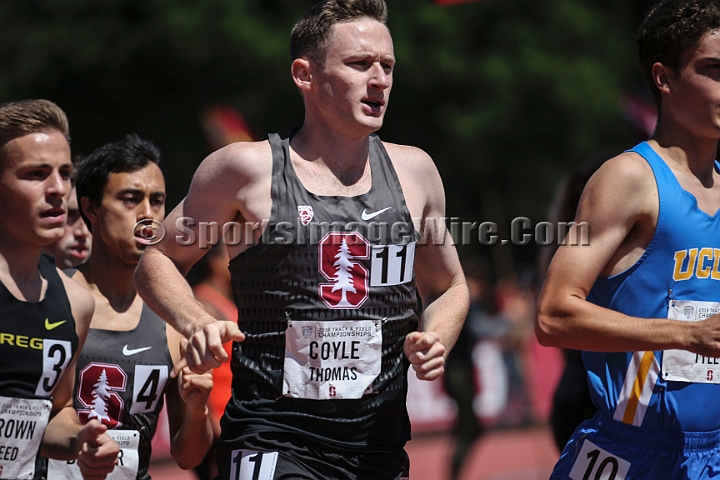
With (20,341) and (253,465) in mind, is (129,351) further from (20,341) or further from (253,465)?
(253,465)

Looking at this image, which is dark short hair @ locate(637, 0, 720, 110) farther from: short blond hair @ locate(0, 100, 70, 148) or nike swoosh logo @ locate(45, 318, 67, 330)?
nike swoosh logo @ locate(45, 318, 67, 330)

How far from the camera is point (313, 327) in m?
3.58

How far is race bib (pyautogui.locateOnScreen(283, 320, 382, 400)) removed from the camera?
11.7 feet

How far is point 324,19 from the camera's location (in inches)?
150

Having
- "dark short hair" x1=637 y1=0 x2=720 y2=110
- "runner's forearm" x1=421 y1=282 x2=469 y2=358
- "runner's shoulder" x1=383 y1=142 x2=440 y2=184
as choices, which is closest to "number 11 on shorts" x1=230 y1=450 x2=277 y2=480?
"runner's forearm" x1=421 y1=282 x2=469 y2=358

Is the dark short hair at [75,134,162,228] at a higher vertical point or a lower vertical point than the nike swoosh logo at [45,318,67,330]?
higher

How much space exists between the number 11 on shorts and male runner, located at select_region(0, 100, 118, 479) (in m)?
0.53

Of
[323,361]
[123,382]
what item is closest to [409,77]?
[123,382]

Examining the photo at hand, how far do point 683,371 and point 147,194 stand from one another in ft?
8.44

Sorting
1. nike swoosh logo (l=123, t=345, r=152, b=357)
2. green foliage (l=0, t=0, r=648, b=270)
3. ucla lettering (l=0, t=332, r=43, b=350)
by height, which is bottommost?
nike swoosh logo (l=123, t=345, r=152, b=357)

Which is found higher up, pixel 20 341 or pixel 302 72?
pixel 302 72

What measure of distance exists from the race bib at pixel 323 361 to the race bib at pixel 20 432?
106 centimetres

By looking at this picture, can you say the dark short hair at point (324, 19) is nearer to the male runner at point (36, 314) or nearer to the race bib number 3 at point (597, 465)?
the male runner at point (36, 314)

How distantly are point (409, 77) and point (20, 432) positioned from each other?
20351 millimetres
